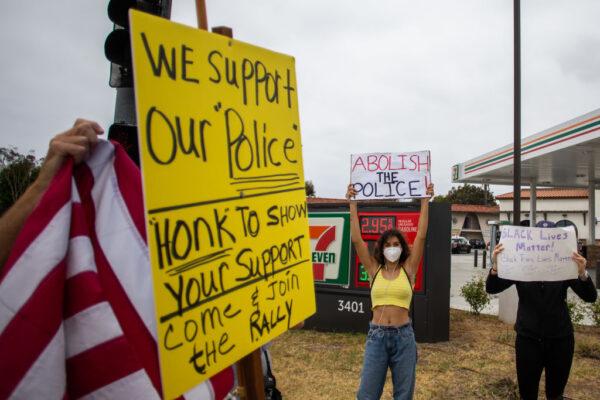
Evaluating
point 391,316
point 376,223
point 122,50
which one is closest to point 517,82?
point 376,223

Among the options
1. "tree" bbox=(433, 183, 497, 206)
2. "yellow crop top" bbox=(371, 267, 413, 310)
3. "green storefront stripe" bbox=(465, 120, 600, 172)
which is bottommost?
"tree" bbox=(433, 183, 497, 206)

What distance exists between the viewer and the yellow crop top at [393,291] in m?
3.49

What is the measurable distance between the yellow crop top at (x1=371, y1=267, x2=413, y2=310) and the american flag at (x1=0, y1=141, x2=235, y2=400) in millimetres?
2271

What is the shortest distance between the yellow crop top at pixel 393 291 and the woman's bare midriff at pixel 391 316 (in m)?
0.03

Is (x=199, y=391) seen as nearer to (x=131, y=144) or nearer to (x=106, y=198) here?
(x=106, y=198)

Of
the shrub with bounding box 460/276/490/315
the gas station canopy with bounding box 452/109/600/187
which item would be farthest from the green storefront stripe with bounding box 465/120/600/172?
the shrub with bounding box 460/276/490/315

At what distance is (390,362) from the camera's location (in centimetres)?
341

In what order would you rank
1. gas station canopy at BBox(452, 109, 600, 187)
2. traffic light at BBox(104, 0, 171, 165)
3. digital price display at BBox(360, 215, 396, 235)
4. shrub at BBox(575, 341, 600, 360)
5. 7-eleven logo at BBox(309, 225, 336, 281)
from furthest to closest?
gas station canopy at BBox(452, 109, 600, 187)
7-eleven logo at BBox(309, 225, 336, 281)
digital price display at BBox(360, 215, 396, 235)
shrub at BBox(575, 341, 600, 360)
traffic light at BBox(104, 0, 171, 165)

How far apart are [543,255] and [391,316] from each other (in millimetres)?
1177

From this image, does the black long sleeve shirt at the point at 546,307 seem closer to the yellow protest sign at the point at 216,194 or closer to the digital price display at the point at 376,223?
the yellow protest sign at the point at 216,194

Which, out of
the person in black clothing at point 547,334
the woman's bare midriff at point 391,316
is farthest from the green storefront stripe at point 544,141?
the woman's bare midriff at point 391,316

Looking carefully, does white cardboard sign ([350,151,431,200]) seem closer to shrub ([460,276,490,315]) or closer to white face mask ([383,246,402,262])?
white face mask ([383,246,402,262])

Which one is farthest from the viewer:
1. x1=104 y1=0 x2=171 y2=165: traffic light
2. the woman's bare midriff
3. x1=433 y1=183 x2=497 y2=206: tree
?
x1=433 y1=183 x2=497 y2=206: tree

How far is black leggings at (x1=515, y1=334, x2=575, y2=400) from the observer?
3273 millimetres
